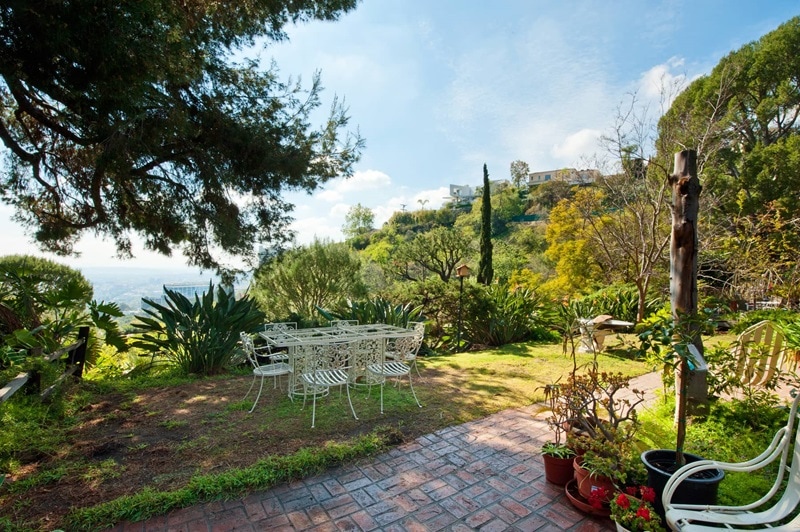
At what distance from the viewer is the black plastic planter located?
1.80 meters

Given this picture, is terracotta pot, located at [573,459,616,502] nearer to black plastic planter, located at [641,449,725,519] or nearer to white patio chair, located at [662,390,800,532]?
black plastic planter, located at [641,449,725,519]

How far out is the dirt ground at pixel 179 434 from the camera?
2.39 metres

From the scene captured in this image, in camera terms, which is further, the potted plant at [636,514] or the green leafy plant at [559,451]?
the green leafy plant at [559,451]

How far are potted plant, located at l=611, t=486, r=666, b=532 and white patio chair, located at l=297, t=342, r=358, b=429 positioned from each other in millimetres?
2391

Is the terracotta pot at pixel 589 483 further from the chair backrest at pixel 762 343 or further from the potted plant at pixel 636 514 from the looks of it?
the chair backrest at pixel 762 343

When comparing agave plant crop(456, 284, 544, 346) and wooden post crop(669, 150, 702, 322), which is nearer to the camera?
wooden post crop(669, 150, 702, 322)

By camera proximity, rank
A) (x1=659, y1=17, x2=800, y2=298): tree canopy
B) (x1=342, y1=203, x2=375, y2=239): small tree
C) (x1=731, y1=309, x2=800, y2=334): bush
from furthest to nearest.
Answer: (x1=342, y1=203, x2=375, y2=239): small tree
(x1=659, y1=17, x2=800, y2=298): tree canopy
(x1=731, y1=309, x2=800, y2=334): bush

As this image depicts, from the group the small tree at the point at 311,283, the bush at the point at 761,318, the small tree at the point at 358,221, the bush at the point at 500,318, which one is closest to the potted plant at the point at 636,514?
the bush at the point at 761,318

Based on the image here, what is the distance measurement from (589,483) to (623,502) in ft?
1.42

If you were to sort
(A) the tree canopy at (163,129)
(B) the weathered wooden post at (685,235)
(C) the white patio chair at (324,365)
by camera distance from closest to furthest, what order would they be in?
(B) the weathered wooden post at (685,235) < (A) the tree canopy at (163,129) < (C) the white patio chair at (324,365)

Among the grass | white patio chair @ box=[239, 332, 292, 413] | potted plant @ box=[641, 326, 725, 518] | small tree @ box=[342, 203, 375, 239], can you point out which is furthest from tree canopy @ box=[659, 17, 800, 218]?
small tree @ box=[342, 203, 375, 239]

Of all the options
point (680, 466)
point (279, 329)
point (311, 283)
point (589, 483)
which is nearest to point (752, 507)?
point (680, 466)

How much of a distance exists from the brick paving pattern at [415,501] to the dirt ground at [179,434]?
17.2 inches

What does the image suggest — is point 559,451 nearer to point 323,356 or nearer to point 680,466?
point 680,466
